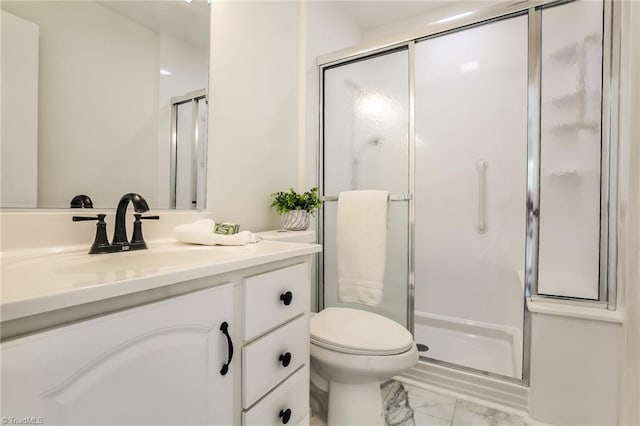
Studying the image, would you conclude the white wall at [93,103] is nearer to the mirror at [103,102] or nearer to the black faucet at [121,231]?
the mirror at [103,102]

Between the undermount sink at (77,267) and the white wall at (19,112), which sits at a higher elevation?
the white wall at (19,112)

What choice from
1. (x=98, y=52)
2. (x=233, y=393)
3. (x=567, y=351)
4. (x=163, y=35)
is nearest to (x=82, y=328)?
(x=233, y=393)

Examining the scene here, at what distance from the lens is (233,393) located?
704 millimetres

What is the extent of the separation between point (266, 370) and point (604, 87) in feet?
5.52

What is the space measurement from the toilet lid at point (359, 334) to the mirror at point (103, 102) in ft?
2.35

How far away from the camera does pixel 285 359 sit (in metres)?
0.86

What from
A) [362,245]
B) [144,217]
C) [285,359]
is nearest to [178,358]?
[285,359]

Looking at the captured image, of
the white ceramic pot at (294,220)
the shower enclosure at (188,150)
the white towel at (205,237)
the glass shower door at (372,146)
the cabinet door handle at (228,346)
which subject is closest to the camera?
the cabinet door handle at (228,346)

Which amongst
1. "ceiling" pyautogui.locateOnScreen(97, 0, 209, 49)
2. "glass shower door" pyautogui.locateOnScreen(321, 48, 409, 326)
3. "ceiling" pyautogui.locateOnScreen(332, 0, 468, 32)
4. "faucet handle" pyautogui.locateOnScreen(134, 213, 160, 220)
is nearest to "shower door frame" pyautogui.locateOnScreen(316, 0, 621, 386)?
"glass shower door" pyautogui.locateOnScreen(321, 48, 409, 326)

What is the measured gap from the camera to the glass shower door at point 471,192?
201 centimetres

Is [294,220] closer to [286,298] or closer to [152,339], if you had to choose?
[286,298]

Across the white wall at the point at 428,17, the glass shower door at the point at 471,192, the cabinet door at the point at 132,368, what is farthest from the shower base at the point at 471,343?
the white wall at the point at 428,17

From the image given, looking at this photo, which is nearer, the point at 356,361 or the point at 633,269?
the point at 633,269

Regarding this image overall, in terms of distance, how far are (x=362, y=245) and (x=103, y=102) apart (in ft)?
3.98
